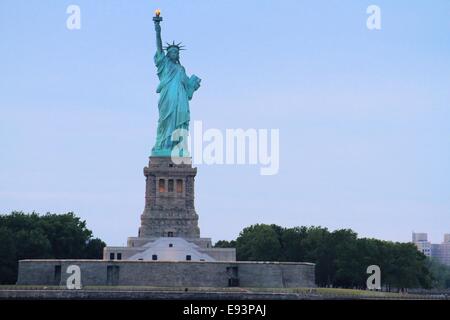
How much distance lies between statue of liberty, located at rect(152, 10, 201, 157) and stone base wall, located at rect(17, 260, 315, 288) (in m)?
16.7

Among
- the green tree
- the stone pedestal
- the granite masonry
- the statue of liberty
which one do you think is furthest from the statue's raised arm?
the green tree

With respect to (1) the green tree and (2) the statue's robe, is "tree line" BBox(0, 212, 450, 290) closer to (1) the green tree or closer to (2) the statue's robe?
(1) the green tree

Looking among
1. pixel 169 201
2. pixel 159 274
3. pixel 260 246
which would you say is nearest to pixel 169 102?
pixel 169 201

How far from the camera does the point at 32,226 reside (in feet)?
268

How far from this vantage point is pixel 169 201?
246 feet

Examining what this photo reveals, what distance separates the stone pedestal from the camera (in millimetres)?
74438

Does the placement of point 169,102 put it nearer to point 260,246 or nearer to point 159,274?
point 260,246

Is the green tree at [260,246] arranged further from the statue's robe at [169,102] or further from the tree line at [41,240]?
the statue's robe at [169,102]

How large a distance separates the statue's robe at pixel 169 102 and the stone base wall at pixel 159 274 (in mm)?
17031

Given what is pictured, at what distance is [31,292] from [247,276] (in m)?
17.4

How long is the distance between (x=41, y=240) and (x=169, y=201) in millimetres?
11527

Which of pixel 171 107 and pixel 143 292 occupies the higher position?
pixel 171 107
